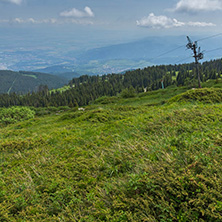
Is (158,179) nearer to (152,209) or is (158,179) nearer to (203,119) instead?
(152,209)

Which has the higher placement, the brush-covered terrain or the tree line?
the tree line

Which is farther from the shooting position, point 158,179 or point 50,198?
point 50,198

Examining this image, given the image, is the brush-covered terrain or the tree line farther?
the tree line

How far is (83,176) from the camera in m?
6.67

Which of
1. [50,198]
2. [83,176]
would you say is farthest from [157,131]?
[50,198]

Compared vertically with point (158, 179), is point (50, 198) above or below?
below

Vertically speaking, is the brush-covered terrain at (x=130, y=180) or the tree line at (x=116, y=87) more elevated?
the tree line at (x=116, y=87)

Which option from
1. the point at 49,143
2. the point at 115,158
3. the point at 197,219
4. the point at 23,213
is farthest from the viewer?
the point at 49,143

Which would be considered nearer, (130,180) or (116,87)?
(130,180)

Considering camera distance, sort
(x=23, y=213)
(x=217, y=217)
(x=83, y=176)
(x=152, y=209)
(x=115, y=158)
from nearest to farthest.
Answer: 1. (x=217, y=217)
2. (x=152, y=209)
3. (x=23, y=213)
4. (x=83, y=176)
5. (x=115, y=158)

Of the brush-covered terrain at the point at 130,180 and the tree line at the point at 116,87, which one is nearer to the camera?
the brush-covered terrain at the point at 130,180

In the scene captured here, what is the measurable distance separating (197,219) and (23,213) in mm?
5268

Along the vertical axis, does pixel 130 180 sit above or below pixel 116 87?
below

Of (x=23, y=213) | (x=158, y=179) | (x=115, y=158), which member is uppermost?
(x=158, y=179)
